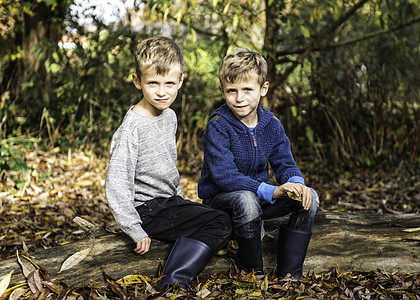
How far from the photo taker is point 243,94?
7.88ft

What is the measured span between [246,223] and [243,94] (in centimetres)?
72

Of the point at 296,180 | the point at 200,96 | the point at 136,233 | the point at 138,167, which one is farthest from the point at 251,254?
the point at 200,96

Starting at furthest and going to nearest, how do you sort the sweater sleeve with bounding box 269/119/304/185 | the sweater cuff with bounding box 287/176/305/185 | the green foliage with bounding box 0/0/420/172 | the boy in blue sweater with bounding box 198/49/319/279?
1. the green foliage with bounding box 0/0/420/172
2. the sweater sleeve with bounding box 269/119/304/185
3. the sweater cuff with bounding box 287/176/305/185
4. the boy in blue sweater with bounding box 198/49/319/279

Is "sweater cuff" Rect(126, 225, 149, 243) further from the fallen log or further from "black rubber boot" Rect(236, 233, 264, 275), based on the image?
"black rubber boot" Rect(236, 233, 264, 275)

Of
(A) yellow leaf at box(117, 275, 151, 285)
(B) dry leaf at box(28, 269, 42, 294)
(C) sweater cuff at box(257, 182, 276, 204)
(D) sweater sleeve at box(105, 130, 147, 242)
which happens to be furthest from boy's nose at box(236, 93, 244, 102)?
(B) dry leaf at box(28, 269, 42, 294)

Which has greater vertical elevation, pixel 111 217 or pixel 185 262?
pixel 185 262

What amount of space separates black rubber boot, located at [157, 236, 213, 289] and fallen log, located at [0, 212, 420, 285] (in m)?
0.15

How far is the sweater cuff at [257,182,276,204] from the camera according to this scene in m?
2.32

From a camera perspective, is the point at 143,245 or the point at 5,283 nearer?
the point at 5,283

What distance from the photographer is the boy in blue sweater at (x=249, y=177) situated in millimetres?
2311

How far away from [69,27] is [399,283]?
191 inches

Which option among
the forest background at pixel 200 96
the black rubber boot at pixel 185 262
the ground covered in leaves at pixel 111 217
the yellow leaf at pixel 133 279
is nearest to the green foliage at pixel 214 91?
the forest background at pixel 200 96

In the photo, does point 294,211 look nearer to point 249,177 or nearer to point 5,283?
point 249,177

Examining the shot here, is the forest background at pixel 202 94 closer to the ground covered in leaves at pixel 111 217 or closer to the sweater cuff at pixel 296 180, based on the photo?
the ground covered in leaves at pixel 111 217
